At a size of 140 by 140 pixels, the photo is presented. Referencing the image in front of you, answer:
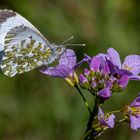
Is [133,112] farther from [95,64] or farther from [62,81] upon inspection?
[62,81]

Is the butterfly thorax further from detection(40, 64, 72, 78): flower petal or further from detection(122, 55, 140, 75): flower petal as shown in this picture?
detection(122, 55, 140, 75): flower petal

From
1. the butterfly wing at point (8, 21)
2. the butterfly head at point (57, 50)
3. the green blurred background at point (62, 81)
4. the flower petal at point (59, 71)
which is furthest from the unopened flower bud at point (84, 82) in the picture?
the green blurred background at point (62, 81)

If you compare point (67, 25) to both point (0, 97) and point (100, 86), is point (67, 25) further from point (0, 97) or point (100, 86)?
point (100, 86)

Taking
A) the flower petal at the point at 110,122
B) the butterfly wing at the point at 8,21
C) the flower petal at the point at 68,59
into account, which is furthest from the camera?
the butterfly wing at the point at 8,21

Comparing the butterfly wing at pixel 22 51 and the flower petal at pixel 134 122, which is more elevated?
the butterfly wing at pixel 22 51

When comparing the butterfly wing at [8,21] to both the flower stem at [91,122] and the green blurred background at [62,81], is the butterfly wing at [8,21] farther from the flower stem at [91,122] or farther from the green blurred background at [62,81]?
the green blurred background at [62,81]

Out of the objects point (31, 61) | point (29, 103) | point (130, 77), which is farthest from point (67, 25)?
point (130, 77)
